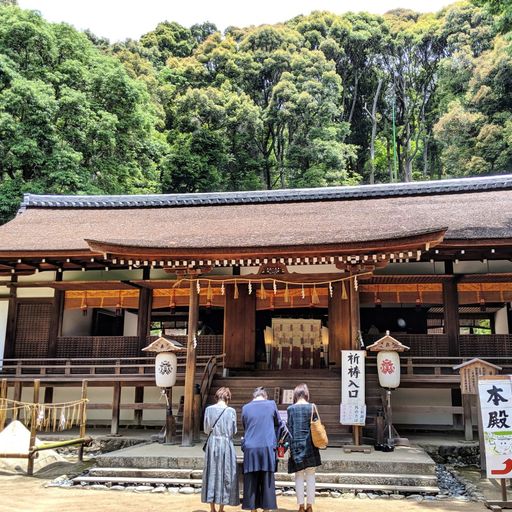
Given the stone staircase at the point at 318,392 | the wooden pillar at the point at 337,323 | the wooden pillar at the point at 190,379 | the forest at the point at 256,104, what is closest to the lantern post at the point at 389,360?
the stone staircase at the point at 318,392

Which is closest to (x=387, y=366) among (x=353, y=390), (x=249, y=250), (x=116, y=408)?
(x=353, y=390)

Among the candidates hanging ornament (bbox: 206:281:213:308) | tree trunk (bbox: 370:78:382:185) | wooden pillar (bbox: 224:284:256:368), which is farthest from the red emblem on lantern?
tree trunk (bbox: 370:78:382:185)

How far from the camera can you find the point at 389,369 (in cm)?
887

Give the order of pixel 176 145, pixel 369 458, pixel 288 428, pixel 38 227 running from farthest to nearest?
1. pixel 176 145
2. pixel 38 227
3. pixel 369 458
4. pixel 288 428

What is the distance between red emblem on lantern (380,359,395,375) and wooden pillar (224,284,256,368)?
355 cm

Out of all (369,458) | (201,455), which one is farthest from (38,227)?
(369,458)

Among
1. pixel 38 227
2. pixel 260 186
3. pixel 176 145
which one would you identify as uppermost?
pixel 176 145

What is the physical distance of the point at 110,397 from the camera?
1228 cm

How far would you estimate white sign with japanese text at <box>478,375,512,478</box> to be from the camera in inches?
247

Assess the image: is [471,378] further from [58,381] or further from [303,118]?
[303,118]

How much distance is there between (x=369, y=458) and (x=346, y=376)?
4.79 feet

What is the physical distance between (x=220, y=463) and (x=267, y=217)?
831 cm

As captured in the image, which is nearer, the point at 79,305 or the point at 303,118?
the point at 79,305

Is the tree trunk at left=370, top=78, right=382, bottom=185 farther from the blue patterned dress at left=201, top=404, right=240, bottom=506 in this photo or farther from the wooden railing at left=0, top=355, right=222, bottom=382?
the blue patterned dress at left=201, top=404, right=240, bottom=506
